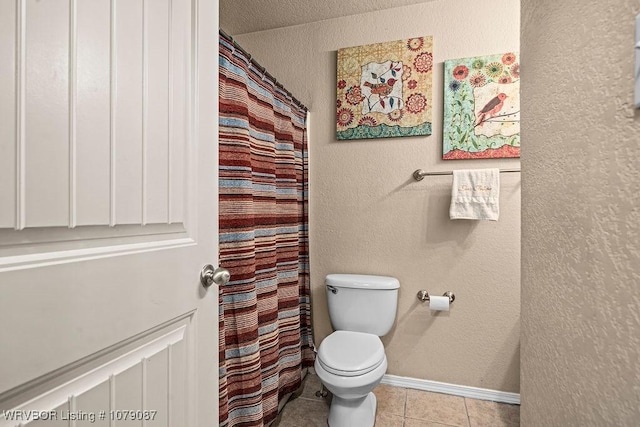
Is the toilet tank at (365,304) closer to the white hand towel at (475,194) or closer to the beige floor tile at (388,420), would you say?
the beige floor tile at (388,420)

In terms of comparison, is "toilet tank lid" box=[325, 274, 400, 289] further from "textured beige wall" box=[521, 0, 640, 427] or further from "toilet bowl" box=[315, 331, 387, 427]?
"textured beige wall" box=[521, 0, 640, 427]

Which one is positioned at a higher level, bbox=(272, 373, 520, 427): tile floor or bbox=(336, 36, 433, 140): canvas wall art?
bbox=(336, 36, 433, 140): canvas wall art

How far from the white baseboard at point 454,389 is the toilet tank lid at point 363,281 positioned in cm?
63

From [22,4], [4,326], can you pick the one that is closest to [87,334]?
[4,326]

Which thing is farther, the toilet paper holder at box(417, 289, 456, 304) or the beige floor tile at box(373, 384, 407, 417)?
the toilet paper holder at box(417, 289, 456, 304)

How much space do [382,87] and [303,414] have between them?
6.54 ft

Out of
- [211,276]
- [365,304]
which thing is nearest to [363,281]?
[365,304]

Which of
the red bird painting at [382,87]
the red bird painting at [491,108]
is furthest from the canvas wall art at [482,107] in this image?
the red bird painting at [382,87]

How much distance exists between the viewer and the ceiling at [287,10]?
193 cm

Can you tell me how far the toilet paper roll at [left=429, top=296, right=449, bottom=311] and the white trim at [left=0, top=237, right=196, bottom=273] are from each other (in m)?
1.56

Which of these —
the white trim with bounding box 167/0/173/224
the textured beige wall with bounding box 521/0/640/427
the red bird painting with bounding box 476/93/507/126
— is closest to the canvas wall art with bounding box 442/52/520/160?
the red bird painting with bounding box 476/93/507/126

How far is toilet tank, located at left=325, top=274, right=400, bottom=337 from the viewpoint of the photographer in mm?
1812

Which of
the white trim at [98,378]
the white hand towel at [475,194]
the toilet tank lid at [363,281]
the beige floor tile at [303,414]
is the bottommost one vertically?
the beige floor tile at [303,414]

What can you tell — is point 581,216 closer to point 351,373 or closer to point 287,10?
point 351,373
